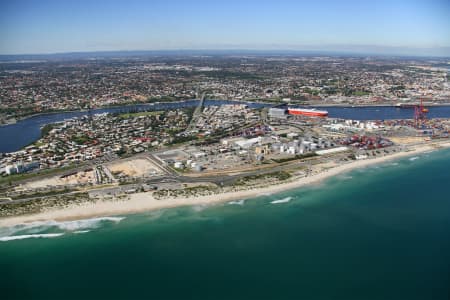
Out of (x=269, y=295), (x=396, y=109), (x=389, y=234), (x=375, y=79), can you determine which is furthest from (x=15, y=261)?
(x=375, y=79)

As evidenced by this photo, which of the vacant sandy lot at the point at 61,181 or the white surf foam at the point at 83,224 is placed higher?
the vacant sandy lot at the point at 61,181

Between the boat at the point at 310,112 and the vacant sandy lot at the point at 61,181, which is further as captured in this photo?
the boat at the point at 310,112

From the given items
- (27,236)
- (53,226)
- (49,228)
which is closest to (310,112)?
(53,226)

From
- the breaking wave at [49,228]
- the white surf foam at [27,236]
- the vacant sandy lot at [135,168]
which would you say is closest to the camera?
the white surf foam at [27,236]

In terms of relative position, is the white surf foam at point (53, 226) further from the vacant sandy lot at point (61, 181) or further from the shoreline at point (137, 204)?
the vacant sandy lot at point (61, 181)

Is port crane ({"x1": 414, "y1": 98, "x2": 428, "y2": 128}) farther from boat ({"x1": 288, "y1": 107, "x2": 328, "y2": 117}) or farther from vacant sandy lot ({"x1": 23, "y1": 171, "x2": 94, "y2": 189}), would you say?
vacant sandy lot ({"x1": 23, "y1": 171, "x2": 94, "y2": 189})

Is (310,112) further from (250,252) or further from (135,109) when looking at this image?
(250,252)

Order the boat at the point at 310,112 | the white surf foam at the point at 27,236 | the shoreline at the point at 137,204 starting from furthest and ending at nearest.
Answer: the boat at the point at 310,112 → the shoreline at the point at 137,204 → the white surf foam at the point at 27,236

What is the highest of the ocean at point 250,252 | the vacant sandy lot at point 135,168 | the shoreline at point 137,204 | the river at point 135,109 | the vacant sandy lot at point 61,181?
the river at point 135,109

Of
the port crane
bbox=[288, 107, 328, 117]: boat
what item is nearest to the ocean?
the port crane

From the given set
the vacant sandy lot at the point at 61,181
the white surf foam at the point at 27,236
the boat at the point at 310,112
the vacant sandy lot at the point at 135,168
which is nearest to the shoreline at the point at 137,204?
the white surf foam at the point at 27,236
